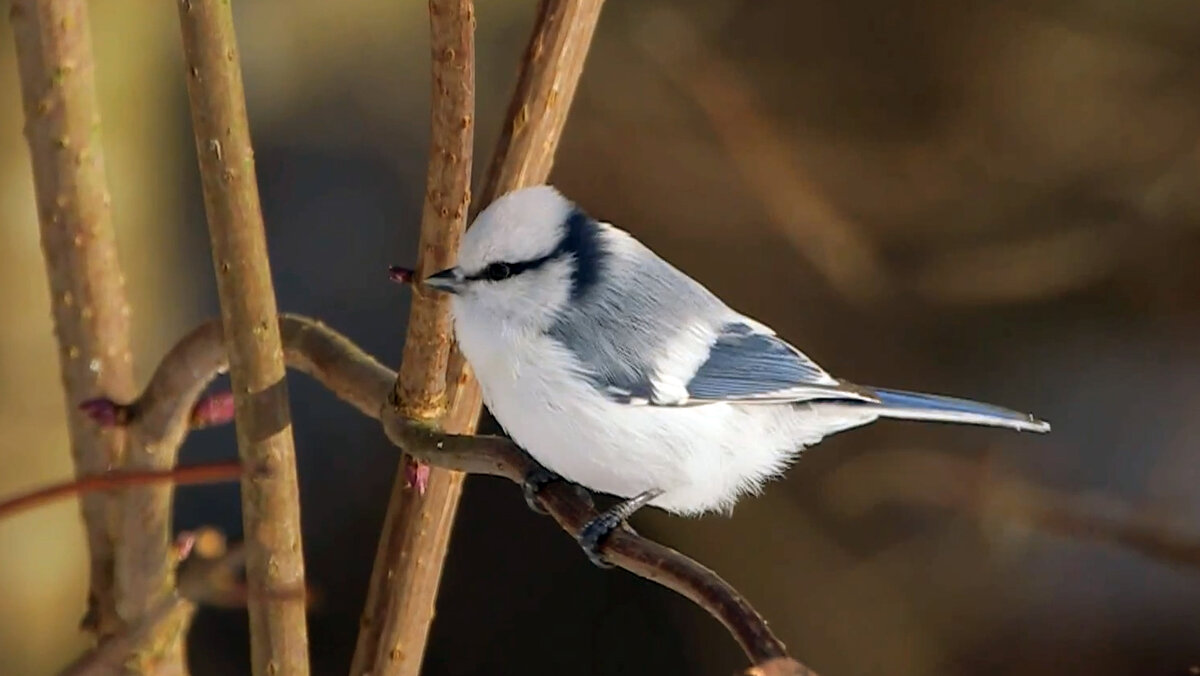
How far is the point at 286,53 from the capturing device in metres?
1.10

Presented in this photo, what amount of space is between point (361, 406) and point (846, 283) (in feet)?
2.35

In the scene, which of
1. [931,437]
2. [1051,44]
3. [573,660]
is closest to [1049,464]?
[931,437]

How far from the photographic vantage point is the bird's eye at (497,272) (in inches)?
22.1

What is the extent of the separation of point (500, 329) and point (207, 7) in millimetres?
216

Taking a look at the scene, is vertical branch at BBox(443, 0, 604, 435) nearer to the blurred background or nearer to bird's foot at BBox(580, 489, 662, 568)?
bird's foot at BBox(580, 489, 662, 568)

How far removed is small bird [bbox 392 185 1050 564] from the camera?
558 millimetres

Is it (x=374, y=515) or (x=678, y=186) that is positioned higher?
(x=678, y=186)

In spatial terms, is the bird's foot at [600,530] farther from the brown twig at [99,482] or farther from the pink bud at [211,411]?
the brown twig at [99,482]

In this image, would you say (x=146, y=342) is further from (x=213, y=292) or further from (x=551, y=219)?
(x=551, y=219)

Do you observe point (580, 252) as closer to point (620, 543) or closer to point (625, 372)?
point (625, 372)

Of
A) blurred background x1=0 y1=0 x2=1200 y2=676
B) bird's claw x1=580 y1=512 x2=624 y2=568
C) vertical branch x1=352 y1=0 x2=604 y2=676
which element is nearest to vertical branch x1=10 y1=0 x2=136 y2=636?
vertical branch x1=352 y1=0 x2=604 y2=676

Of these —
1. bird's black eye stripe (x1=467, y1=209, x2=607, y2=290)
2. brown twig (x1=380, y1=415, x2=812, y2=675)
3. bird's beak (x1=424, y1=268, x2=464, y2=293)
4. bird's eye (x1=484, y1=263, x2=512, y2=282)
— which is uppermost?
bird's black eye stripe (x1=467, y1=209, x2=607, y2=290)

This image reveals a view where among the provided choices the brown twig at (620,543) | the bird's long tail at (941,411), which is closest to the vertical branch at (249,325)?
the brown twig at (620,543)

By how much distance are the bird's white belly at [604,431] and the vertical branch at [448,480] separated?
69 mm
